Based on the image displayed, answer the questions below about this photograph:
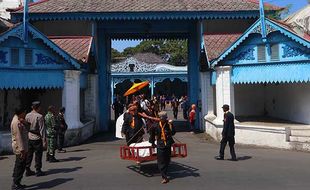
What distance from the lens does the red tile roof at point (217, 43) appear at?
16266 millimetres

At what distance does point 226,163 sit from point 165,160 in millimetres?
2717

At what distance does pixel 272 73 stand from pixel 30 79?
341 inches

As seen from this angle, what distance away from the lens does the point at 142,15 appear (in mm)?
17781

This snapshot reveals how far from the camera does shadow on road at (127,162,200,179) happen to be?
30.5 ft

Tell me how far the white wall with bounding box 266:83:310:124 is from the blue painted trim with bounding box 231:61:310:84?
3.88 feet

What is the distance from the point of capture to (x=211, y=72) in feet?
57.8

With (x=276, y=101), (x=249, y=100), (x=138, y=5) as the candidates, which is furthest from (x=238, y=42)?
(x=138, y=5)

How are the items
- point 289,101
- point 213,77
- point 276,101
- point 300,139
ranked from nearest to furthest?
point 300,139, point 289,101, point 213,77, point 276,101

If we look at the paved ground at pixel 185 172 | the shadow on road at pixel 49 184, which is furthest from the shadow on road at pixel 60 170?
the shadow on road at pixel 49 184

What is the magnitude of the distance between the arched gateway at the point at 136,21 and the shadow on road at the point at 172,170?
8.42m

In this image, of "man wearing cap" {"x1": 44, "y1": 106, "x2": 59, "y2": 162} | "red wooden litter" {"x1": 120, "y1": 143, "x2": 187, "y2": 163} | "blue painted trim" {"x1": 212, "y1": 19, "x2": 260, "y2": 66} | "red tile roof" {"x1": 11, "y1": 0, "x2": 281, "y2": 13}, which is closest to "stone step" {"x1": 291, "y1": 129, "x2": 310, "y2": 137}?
"blue painted trim" {"x1": 212, "y1": 19, "x2": 260, "y2": 66}

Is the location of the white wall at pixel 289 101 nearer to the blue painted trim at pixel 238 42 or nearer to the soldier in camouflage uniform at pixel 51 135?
the blue painted trim at pixel 238 42

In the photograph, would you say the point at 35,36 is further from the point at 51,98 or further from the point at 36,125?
Result: the point at 36,125

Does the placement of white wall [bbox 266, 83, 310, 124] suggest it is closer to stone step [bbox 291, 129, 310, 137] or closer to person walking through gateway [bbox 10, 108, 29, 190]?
stone step [bbox 291, 129, 310, 137]
